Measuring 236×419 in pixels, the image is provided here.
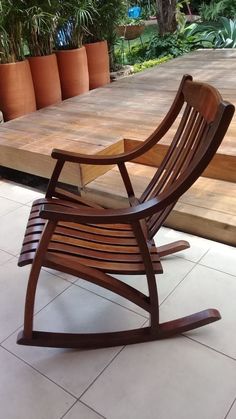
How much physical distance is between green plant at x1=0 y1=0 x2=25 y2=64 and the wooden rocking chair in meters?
2.22

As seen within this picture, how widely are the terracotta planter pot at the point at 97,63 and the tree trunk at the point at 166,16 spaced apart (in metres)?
2.52

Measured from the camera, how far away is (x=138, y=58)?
6.43 meters

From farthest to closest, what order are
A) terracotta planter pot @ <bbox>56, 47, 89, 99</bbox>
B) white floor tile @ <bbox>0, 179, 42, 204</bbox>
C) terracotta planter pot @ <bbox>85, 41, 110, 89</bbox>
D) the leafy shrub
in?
the leafy shrub → terracotta planter pot @ <bbox>85, 41, 110, 89</bbox> → terracotta planter pot @ <bbox>56, 47, 89, 99</bbox> → white floor tile @ <bbox>0, 179, 42, 204</bbox>

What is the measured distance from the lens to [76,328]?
1494 mm

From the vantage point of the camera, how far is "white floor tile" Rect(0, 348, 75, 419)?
119 centimetres

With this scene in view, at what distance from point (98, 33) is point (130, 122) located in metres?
2.02

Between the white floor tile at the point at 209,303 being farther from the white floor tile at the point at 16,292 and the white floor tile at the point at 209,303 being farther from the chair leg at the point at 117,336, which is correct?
the white floor tile at the point at 16,292

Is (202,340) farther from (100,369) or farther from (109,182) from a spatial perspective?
(109,182)

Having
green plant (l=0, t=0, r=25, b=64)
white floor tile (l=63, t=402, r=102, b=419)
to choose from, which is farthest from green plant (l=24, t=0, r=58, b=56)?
white floor tile (l=63, t=402, r=102, b=419)

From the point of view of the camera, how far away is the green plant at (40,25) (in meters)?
3.20

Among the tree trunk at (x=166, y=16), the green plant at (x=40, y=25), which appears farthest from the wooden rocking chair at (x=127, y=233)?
the tree trunk at (x=166, y=16)

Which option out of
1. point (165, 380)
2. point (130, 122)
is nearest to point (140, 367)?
point (165, 380)

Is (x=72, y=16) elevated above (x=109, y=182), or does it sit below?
above

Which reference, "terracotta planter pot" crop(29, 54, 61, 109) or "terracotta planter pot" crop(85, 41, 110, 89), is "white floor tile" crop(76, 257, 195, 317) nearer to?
"terracotta planter pot" crop(29, 54, 61, 109)
